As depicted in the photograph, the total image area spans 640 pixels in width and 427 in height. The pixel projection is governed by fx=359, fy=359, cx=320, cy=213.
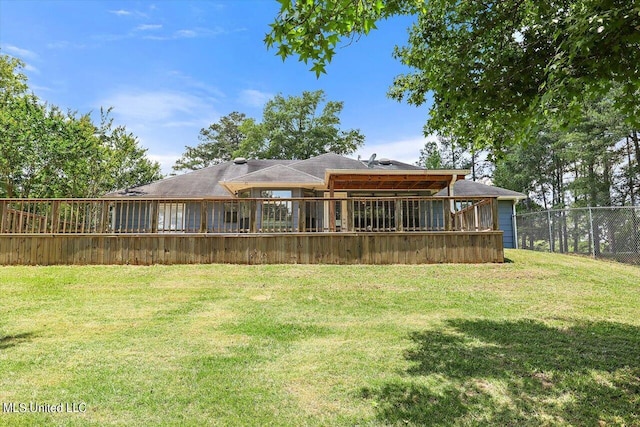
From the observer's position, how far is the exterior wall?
15953mm

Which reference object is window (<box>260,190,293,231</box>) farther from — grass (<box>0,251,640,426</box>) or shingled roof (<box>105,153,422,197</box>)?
shingled roof (<box>105,153,422,197</box>)

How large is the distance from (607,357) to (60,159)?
18531 millimetres

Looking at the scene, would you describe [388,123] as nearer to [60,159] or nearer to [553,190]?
[553,190]

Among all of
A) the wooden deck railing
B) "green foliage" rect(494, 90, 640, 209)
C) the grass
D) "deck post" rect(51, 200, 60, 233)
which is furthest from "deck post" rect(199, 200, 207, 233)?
"green foliage" rect(494, 90, 640, 209)

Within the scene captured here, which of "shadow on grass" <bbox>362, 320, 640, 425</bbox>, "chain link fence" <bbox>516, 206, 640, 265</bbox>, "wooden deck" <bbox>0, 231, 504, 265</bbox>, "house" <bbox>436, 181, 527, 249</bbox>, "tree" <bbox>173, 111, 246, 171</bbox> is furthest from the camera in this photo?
"tree" <bbox>173, 111, 246, 171</bbox>

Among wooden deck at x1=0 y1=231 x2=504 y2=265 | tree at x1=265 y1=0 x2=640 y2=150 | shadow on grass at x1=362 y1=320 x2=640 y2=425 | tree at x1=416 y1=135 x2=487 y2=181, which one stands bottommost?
shadow on grass at x1=362 y1=320 x2=640 y2=425

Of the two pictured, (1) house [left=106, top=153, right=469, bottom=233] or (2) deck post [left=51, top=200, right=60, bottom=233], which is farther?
(1) house [left=106, top=153, right=469, bottom=233]

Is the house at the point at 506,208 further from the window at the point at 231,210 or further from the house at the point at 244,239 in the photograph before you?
the window at the point at 231,210

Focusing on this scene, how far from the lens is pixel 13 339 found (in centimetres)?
392

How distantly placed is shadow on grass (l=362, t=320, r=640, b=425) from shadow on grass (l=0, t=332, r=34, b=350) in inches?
146

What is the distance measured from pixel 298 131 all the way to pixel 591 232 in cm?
2232

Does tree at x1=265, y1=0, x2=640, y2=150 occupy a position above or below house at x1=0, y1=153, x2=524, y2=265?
above

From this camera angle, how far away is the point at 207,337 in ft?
13.4

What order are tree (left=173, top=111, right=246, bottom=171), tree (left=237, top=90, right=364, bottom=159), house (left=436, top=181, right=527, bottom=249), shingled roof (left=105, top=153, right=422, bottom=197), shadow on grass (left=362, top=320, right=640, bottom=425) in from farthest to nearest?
tree (left=173, top=111, right=246, bottom=171) → tree (left=237, top=90, right=364, bottom=159) → house (left=436, top=181, right=527, bottom=249) → shingled roof (left=105, top=153, right=422, bottom=197) → shadow on grass (left=362, top=320, right=640, bottom=425)
